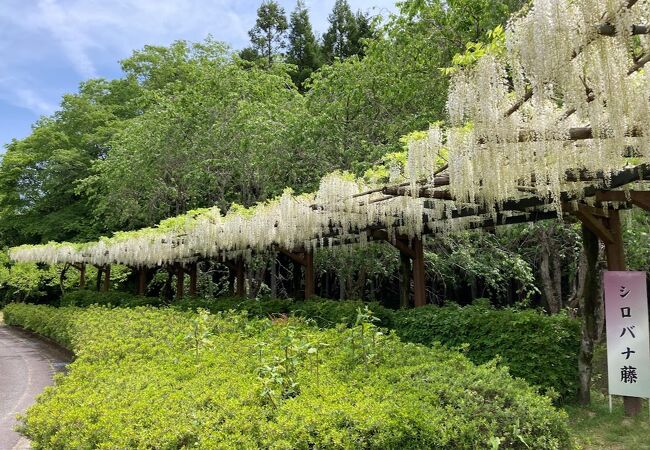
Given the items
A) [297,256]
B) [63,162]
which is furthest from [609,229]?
[63,162]

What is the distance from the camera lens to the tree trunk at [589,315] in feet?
19.5

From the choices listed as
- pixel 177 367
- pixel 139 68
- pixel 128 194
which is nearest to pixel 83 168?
pixel 139 68

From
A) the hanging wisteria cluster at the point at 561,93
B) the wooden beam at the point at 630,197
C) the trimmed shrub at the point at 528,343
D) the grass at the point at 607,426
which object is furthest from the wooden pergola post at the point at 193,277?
the wooden beam at the point at 630,197

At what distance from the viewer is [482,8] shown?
8.39 metres

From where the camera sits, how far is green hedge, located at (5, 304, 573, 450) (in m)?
2.90

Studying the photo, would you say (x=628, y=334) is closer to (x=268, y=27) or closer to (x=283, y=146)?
(x=283, y=146)

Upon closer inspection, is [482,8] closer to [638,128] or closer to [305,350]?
[638,128]

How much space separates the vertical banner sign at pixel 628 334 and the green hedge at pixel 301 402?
2.11 m

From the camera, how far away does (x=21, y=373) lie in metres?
9.84

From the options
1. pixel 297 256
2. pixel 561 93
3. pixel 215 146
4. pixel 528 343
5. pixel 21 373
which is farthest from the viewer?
pixel 215 146

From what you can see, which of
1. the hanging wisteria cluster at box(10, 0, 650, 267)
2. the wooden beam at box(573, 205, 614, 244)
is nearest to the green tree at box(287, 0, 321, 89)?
the hanging wisteria cluster at box(10, 0, 650, 267)

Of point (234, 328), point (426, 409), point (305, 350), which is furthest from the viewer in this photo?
point (234, 328)

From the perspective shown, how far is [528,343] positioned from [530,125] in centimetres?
307

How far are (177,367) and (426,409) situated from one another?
2.39 m
